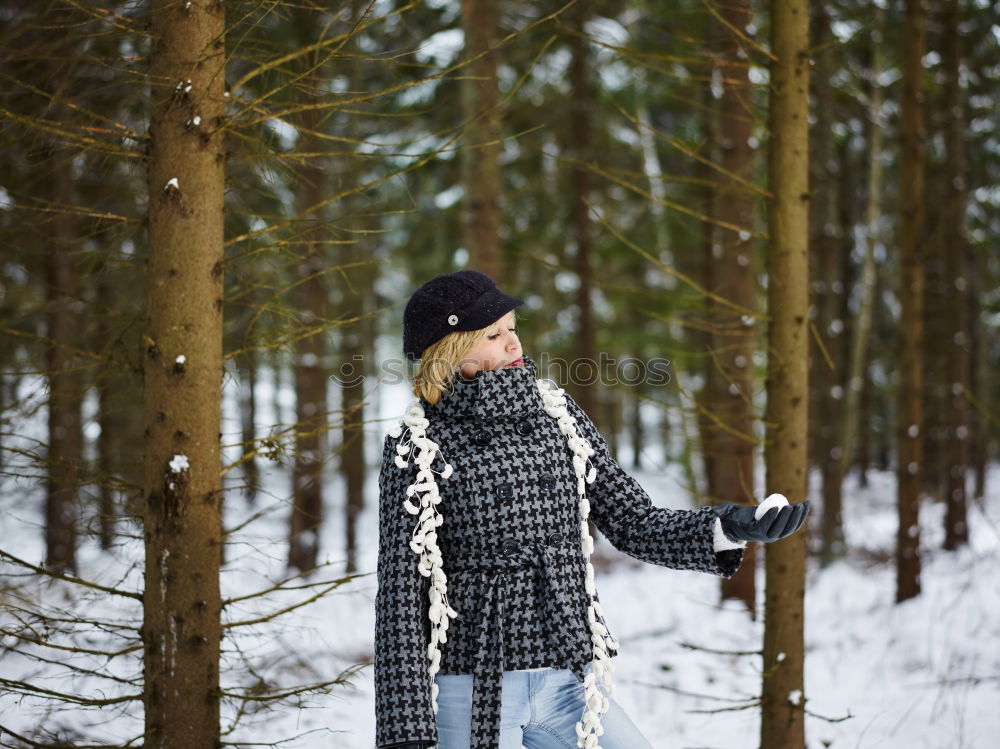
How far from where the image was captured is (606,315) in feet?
65.7

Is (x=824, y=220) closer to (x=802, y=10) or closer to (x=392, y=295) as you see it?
(x=802, y=10)

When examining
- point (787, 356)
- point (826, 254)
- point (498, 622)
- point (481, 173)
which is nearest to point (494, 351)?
point (498, 622)

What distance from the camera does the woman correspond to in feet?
8.03

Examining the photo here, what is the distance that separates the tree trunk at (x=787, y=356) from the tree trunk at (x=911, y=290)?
5.06m

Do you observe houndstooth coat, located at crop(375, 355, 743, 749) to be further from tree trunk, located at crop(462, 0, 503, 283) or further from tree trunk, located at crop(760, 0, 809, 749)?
tree trunk, located at crop(462, 0, 503, 283)

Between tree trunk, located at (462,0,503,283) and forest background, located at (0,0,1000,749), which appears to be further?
tree trunk, located at (462,0,503,283)

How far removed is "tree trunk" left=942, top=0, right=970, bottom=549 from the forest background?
43 millimetres

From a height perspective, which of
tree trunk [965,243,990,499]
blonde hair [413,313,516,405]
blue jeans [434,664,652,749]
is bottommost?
blue jeans [434,664,652,749]

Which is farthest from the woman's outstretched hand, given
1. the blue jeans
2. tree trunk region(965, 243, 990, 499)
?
tree trunk region(965, 243, 990, 499)

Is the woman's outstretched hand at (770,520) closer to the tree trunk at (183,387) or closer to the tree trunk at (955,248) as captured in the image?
the tree trunk at (183,387)

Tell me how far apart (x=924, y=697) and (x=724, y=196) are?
4.83 metres

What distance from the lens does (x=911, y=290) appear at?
8367mm

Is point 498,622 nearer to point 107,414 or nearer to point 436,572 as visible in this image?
point 436,572

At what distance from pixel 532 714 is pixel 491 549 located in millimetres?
503
